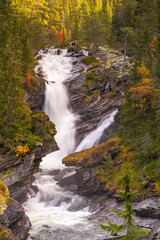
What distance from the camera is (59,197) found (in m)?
19.6

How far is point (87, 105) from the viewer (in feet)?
112

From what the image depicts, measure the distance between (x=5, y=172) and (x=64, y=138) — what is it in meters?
17.0

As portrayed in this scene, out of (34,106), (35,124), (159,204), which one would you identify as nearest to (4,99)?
(35,124)

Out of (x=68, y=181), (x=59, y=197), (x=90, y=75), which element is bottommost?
(x=59, y=197)

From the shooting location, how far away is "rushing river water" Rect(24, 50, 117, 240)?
1365 cm

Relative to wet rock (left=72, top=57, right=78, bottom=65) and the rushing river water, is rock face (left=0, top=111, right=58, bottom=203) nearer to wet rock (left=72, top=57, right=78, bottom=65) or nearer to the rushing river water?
the rushing river water

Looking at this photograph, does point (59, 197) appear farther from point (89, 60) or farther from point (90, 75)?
point (89, 60)

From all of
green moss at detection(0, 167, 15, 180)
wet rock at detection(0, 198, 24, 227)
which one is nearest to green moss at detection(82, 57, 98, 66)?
green moss at detection(0, 167, 15, 180)

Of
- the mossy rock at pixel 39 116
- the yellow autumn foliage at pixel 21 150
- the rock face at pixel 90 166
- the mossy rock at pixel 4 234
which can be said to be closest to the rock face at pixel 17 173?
the yellow autumn foliage at pixel 21 150

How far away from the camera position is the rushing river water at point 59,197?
13648 millimetres

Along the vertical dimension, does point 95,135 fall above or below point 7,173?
below

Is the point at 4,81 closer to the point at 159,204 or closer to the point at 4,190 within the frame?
the point at 4,190

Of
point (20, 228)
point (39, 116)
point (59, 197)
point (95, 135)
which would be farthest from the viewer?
point (95, 135)

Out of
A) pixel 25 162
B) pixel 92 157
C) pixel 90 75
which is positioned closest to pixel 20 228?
pixel 25 162
